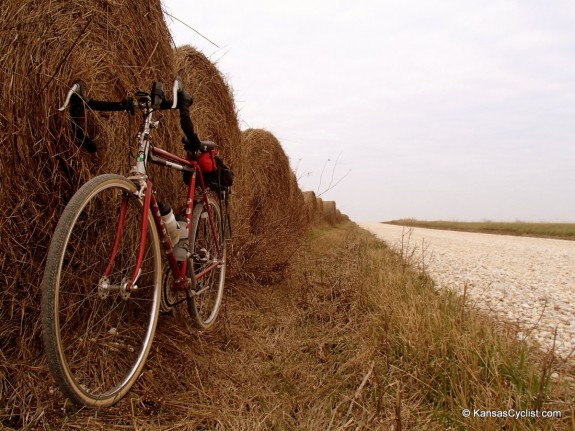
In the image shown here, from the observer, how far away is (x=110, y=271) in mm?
1889

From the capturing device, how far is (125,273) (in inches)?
93.4

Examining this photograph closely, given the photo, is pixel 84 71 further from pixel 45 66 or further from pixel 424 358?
pixel 424 358

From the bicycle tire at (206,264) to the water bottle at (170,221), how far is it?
461mm

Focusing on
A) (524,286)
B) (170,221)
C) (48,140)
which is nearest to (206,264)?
(170,221)

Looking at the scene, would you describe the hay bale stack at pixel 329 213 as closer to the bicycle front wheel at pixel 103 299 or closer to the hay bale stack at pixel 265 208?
the hay bale stack at pixel 265 208

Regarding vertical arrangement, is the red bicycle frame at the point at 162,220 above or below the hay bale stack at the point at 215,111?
below

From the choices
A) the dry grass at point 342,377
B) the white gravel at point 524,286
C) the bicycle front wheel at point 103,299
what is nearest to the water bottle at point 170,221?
the bicycle front wheel at point 103,299

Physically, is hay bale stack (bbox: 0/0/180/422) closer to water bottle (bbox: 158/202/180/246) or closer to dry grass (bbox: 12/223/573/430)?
dry grass (bbox: 12/223/573/430)

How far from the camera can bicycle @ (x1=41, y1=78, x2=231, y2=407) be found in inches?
58.2

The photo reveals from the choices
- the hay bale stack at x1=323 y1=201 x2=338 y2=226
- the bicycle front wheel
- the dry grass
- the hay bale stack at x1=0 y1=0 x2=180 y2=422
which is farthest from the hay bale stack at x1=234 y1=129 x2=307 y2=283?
the hay bale stack at x1=323 y1=201 x2=338 y2=226

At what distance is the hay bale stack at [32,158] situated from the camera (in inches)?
66.7

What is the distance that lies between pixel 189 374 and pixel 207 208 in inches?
50.0

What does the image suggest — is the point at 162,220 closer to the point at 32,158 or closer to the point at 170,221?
the point at 170,221

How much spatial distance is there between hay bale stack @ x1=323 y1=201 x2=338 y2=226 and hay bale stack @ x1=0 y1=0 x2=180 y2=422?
16.6 meters
